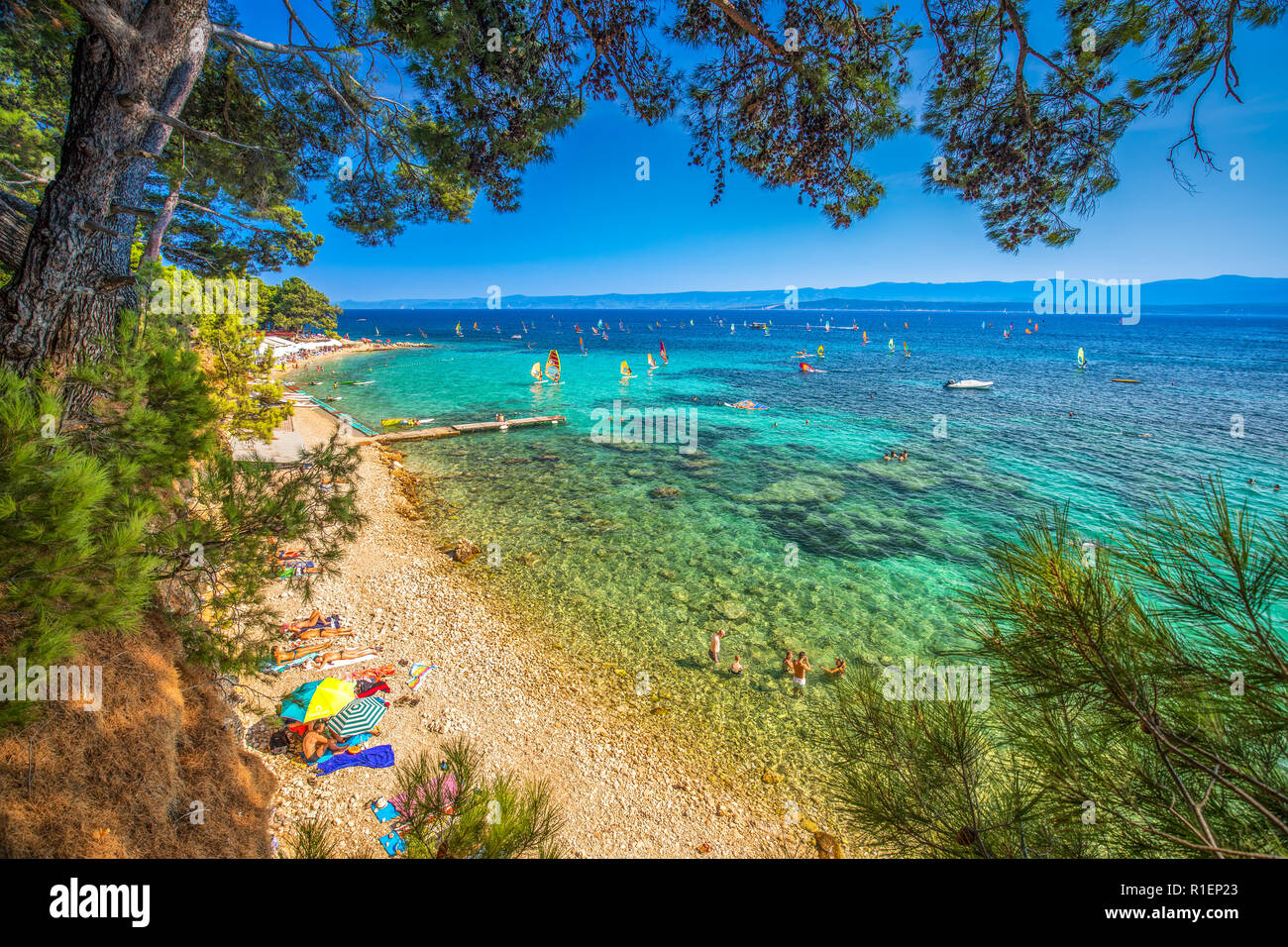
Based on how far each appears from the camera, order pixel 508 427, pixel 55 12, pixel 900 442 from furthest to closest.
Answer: pixel 508 427 → pixel 900 442 → pixel 55 12

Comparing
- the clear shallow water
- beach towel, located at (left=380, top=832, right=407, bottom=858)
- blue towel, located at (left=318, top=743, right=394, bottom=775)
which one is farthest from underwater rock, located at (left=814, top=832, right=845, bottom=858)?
blue towel, located at (left=318, top=743, right=394, bottom=775)

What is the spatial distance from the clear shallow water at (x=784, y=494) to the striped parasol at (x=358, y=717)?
416 cm

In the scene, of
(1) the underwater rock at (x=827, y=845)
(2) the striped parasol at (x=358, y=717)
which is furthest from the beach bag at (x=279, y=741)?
(1) the underwater rock at (x=827, y=845)

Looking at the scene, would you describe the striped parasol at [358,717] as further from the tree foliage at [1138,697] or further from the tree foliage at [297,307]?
the tree foliage at [297,307]

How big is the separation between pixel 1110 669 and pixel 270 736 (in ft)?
34.5

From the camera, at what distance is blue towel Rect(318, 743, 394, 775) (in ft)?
24.2

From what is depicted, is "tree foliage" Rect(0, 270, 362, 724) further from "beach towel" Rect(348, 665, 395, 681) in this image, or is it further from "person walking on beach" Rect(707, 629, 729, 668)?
"person walking on beach" Rect(707, 629, 729, 668)

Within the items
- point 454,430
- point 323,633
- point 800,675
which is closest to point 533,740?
point 800,675

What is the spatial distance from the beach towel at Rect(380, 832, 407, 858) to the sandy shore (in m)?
0.11
